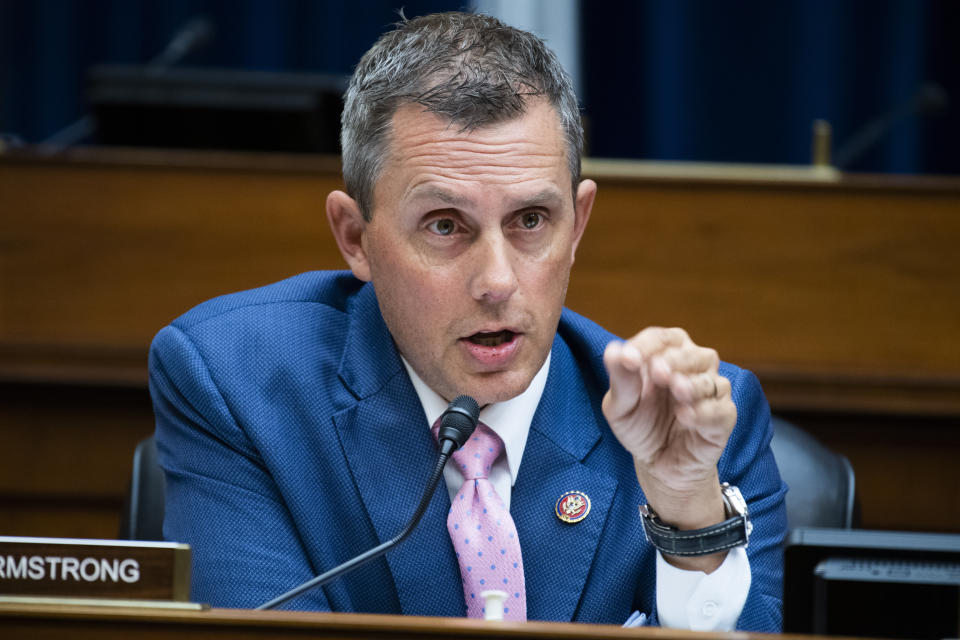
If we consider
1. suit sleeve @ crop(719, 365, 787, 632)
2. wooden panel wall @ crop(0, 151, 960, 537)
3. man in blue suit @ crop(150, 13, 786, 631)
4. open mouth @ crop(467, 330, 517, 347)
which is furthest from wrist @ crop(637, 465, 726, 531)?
wooden panel wall @ crop(0, 151, 960, 537)

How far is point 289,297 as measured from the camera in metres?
1.79

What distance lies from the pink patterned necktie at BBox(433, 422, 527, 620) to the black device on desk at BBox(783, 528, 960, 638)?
0.54 m

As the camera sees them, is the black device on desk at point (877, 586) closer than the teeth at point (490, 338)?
Yes

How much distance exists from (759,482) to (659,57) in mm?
3194

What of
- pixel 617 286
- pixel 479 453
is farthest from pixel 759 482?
pixel 617 286

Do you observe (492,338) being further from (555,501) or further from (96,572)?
(96,572)

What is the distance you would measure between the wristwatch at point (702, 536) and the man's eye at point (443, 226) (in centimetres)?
43

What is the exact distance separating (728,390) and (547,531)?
0.40 m

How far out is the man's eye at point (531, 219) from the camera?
1.57m

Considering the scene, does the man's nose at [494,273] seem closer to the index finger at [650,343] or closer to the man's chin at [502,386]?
the man's chin at [502,386]

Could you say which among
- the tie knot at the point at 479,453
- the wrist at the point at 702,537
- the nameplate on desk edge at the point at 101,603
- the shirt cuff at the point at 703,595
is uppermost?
the nameplate on desk edge at the point at 101,603

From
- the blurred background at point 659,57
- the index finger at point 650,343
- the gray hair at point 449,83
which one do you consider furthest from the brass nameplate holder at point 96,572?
the blurred background at point 659,57

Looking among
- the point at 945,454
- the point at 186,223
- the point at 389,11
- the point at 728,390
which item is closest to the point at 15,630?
the point at 728,390

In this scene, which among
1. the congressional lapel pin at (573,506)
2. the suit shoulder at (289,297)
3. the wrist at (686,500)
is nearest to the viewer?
the wrist at (686,500)
